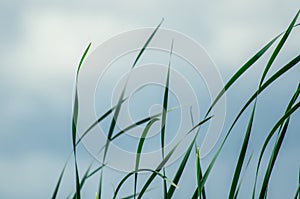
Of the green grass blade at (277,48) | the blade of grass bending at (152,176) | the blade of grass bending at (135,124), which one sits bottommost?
the blade of grass bending at (152,176)

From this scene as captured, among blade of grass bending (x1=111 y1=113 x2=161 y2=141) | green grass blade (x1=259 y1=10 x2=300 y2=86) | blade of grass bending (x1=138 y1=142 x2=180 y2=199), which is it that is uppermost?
green grass blade (x1=259 y1=10 x2=300 y2=86)

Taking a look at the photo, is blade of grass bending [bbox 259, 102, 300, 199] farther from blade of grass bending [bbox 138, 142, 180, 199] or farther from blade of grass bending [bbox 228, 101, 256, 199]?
blade of grass bending [bbox 138, 142, 180, 199]

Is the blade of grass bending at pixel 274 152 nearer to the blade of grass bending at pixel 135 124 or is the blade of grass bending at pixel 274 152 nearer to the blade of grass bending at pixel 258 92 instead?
the blade of grass bending at pixel 258 92

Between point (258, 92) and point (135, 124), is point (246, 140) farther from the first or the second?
point (135, 124)

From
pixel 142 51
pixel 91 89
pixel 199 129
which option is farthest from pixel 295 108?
pixel 91 89

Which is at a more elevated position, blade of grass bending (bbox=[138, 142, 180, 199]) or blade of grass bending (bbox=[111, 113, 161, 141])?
blade of grass bending (bbox=[111, 113, 161, 141])

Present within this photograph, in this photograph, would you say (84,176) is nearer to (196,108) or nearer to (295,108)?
(196,108)

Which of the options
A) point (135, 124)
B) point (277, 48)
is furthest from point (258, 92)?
point (135, 124)

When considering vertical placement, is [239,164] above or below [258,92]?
below

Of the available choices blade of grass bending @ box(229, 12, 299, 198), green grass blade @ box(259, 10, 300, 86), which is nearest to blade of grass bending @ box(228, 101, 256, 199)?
blade of grass bending @ box(229, 12, 299, 198)

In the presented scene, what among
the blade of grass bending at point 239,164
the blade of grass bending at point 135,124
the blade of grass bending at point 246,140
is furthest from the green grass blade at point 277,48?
the blade of grass bending at point 135,124

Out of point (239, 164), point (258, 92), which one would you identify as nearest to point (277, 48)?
point (258, 92)

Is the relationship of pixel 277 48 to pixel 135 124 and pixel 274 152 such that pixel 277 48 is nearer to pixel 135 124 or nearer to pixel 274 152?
pixel 274 152

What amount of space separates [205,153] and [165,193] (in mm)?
106
